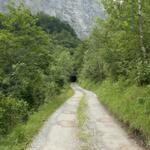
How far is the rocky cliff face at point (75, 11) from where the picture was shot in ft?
438

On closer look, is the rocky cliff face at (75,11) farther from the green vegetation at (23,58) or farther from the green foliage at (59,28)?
the green vegetation at (23,58)

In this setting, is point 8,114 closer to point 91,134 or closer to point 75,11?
point 91,134

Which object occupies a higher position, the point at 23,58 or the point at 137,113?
the point at 23,58

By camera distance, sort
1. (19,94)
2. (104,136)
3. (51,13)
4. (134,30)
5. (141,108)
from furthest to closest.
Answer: (51,13) < (19,94) < (134,30) < (141,108) < (104,136)

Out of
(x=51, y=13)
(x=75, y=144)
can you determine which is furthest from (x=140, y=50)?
(x=51, y=13)

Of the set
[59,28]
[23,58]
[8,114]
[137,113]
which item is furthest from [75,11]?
[137,113]

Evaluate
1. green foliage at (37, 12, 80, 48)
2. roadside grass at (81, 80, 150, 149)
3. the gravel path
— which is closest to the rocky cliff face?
green foliage at (37, 12, 80, 48)

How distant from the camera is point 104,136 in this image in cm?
1329

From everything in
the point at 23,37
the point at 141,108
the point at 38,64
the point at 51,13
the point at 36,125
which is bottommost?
the point at 36,125

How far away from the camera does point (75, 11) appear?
137 meters

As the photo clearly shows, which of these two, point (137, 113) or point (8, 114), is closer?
point (137, 113)

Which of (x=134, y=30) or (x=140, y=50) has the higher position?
(x=134, y=30)

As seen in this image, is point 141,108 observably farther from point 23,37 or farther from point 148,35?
point 23,37

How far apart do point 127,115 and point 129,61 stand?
22.9ft
